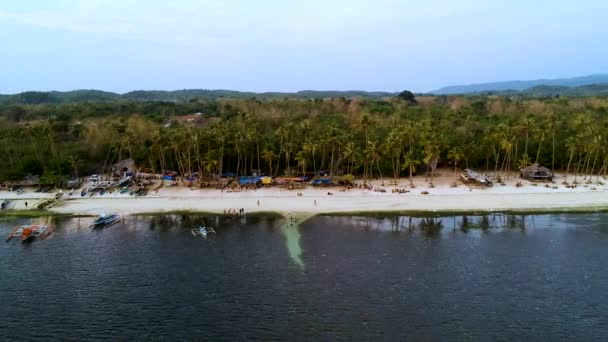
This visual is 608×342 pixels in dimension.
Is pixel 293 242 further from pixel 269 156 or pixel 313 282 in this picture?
pixel 269 156

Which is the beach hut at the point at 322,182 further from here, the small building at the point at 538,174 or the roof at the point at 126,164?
the roof at the point at 126,164

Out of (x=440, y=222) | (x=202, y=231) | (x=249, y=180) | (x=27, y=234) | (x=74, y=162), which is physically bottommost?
(x=440, y=222)

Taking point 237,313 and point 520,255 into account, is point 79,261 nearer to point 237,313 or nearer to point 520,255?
point 237,313

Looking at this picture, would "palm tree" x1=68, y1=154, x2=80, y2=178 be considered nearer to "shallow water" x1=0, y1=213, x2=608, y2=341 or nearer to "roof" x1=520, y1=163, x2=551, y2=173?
"shallow water" x1=0, y1=213, x2=608, y2=341

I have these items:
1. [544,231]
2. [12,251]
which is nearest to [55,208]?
[12,251]

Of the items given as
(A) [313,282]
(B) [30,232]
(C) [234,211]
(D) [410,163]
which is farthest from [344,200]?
(B) [30,232]

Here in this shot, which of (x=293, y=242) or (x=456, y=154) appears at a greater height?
(x=456, y=154)

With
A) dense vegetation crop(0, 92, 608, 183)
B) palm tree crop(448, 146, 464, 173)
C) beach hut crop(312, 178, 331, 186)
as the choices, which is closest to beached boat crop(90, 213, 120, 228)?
dense vegetation crop(0, 92, 608, 183)
